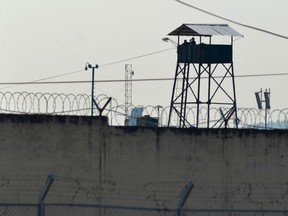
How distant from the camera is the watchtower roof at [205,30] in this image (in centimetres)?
4434

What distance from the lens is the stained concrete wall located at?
3231 cm

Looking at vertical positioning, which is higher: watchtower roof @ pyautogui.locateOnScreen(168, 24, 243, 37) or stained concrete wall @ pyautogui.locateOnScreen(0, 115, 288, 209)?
watchtower roof @ pyautogui.locateOnScreen(168, 24, 243, 37)

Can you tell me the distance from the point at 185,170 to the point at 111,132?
5.91 ft

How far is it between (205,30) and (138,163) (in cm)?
1210

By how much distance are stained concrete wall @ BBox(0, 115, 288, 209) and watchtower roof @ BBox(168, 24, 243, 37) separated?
34.7ft

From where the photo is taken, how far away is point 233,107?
44.4 meters

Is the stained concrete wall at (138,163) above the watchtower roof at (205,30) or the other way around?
the other way around

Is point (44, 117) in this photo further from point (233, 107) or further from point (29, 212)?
point (233, 107)

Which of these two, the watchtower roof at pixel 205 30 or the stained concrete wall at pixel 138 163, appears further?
the watchtower roof at pixel 205 30

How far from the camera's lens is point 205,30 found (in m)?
44.7

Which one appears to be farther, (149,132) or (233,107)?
(233,107)

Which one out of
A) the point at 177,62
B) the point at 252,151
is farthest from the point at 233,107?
the point at 252,151

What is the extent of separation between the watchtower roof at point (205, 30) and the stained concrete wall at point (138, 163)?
1058 cm

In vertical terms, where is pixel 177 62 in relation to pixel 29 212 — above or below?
above
